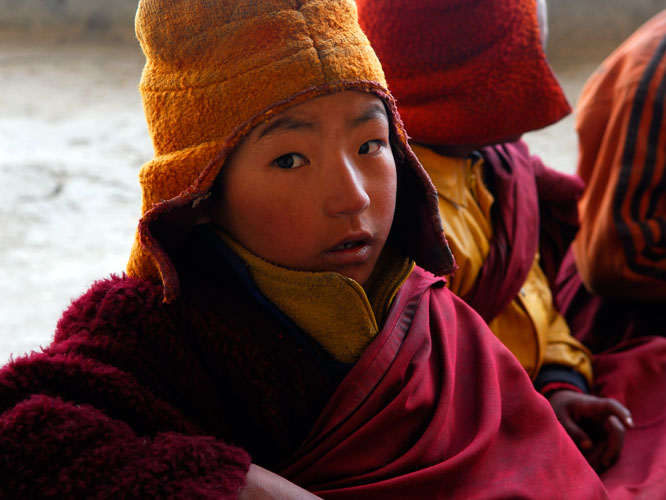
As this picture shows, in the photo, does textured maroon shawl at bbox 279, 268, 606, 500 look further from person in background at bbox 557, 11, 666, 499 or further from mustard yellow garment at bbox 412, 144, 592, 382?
person in background at bbox 557, 11, 666, 499

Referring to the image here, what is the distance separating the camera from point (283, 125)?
74cm

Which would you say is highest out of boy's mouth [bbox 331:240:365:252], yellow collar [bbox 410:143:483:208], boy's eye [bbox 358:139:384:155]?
boy's eye [bbox 358:139:384:155]

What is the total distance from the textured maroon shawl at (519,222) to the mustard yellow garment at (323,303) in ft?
1.37

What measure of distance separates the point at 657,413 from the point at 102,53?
138 inches

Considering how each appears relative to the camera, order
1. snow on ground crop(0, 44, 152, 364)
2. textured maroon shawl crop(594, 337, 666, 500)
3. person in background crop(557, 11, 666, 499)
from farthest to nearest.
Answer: snow on ground crop(0, 44, 152, 364)
person in background crop(557, 11, 666, 499)
textured maroon shawl crop(594, 337, 666, 500)

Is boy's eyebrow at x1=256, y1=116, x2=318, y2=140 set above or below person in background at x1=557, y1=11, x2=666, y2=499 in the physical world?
above

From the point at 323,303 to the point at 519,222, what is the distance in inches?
22.6

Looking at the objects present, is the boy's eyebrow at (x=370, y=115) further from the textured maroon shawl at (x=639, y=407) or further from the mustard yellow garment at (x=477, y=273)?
the textured maroon shawl at (x=639, y=407)

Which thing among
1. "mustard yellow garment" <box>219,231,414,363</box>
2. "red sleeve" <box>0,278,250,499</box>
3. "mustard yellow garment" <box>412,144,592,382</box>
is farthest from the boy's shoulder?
"mustard yellow garment" <box>412,144,592,382</box>

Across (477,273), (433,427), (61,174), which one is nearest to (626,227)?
(477,273)

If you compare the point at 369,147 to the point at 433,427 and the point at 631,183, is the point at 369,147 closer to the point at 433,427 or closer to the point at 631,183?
the point at 433,427

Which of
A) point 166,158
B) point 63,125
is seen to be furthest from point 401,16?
point 63,125

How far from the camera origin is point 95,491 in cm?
66

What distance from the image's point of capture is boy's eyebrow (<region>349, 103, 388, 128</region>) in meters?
0.77
